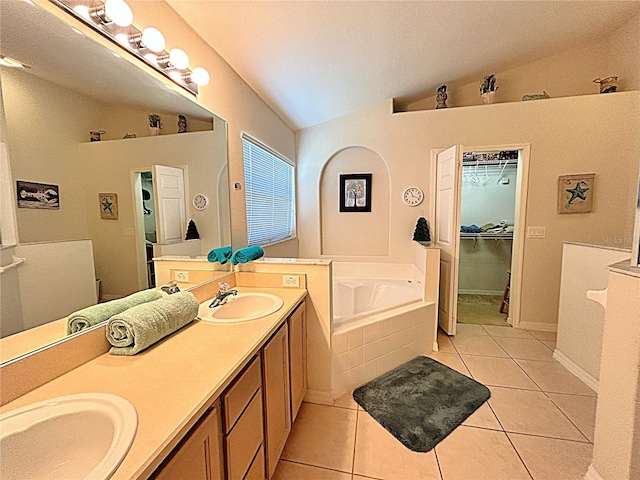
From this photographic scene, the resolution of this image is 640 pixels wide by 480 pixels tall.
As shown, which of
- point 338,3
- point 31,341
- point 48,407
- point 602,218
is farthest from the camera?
point 602,218

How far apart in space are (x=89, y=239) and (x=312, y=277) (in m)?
1.15

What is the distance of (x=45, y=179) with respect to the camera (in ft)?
2.77

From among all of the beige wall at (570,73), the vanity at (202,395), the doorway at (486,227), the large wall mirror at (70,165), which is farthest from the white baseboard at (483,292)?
the large wall mirror at (70,165)

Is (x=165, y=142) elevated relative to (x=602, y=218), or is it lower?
elevated

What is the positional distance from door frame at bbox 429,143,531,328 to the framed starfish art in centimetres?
33

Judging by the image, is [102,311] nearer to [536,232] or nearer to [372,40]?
[372,40]

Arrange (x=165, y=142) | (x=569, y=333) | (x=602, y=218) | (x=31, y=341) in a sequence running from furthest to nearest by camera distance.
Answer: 1. (x=602, y=218)
2. (x=569, y=333)
3. (x=165, y=142)
4. (x=31, y=341)

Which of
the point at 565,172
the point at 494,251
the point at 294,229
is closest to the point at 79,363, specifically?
the point at 294,229

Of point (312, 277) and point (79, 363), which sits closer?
point (79, 363)

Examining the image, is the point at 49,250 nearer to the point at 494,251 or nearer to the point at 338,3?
the point at 338,3

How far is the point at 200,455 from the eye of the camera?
722 millimetres

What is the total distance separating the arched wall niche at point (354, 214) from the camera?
3500mm

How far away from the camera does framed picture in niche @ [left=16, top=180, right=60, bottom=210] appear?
78cm

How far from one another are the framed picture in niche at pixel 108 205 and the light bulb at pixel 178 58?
80 cm
